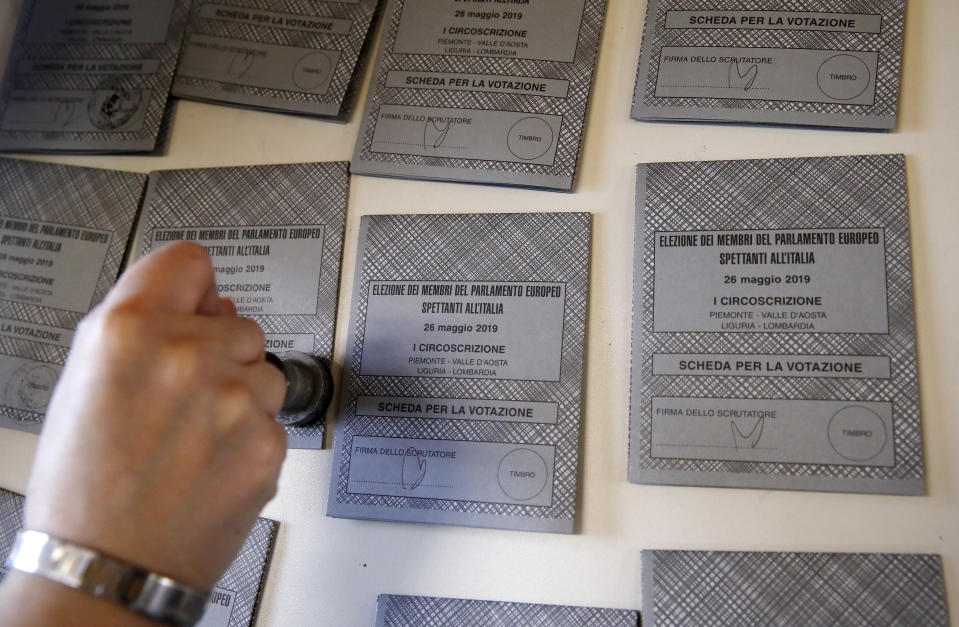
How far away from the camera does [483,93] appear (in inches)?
26.4

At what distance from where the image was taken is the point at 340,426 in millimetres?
631

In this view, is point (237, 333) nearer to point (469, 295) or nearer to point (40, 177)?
point (469, 295)

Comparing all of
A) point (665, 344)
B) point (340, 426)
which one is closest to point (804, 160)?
point (665, 344)

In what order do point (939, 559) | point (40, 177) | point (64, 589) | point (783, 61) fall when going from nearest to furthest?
point (64, 589) → point (939, 559) → point (783, 61) → point (40, 177)

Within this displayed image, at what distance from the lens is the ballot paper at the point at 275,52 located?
70 cm

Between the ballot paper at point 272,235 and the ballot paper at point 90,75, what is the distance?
0.07 metres

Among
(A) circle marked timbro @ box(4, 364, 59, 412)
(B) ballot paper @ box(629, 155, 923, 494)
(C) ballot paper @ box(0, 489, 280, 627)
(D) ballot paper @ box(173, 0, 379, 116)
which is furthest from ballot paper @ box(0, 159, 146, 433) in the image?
(B) ballot paper @ box(629, 155, 923, 494)

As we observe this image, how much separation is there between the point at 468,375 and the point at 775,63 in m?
0.35

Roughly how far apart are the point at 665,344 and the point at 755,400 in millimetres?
75

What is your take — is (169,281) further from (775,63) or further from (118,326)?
(775,63)
